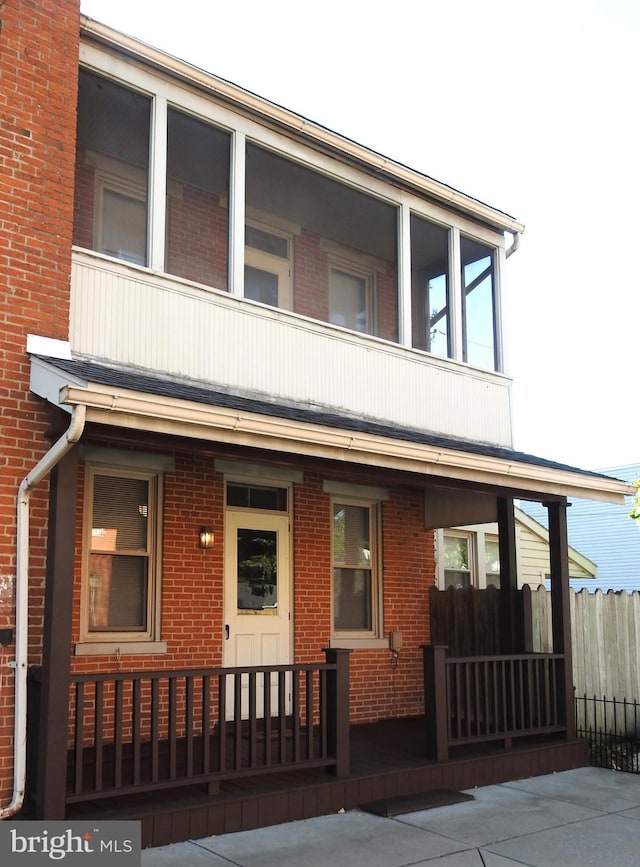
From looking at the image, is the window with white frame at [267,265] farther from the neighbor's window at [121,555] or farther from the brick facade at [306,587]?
the neighbor's window at [121,555]

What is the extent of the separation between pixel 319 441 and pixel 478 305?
15.0 ft

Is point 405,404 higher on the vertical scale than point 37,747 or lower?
higher

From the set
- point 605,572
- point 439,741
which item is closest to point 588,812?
point 439,741

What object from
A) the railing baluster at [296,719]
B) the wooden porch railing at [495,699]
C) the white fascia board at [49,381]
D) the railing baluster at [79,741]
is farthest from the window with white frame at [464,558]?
the white fascia board at [49,381]

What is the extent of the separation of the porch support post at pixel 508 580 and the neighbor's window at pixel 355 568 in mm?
1539

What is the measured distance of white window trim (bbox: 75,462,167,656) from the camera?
7730 mm

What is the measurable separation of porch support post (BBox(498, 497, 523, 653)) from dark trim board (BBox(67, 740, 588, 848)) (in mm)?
1499

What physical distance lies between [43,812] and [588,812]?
4293mm

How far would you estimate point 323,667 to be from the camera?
6.89 m

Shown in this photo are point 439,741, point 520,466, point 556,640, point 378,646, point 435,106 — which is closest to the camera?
point 439,741

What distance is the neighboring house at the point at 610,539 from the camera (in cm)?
2611

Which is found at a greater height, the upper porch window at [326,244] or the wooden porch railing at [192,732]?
the upper porch window at [326,244]

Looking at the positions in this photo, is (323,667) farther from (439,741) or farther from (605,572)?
(605,572)

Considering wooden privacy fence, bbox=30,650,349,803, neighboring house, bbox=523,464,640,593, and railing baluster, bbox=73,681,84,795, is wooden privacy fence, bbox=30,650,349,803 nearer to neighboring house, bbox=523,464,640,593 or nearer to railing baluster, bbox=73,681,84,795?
railing baluster, bbox=73,681,84,795
